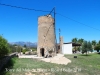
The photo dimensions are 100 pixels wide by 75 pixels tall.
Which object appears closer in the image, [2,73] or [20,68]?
[2,73]

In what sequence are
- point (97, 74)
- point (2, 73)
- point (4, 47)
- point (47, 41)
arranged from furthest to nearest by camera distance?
point (47, 41) < point (97, 74) < point (4, 47) < point (2, 73)

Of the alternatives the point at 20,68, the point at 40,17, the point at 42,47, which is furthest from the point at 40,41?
the point at 20,68

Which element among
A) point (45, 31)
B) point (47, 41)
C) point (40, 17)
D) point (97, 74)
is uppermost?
point (40, 17)

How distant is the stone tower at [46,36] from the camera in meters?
28.7

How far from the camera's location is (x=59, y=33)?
43219mm

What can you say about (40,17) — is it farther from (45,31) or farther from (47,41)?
(47,41)

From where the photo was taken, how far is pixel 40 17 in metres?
29.8

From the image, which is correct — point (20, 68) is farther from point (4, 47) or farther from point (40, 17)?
point (40, 17)

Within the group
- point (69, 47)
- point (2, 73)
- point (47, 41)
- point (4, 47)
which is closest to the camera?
point (2, 73)

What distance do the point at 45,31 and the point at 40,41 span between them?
7.30 ft

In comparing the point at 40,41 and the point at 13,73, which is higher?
the point at 40,41

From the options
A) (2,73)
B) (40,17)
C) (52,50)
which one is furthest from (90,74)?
(40,17)

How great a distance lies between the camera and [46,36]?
2873 centimetres

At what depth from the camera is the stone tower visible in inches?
1131
